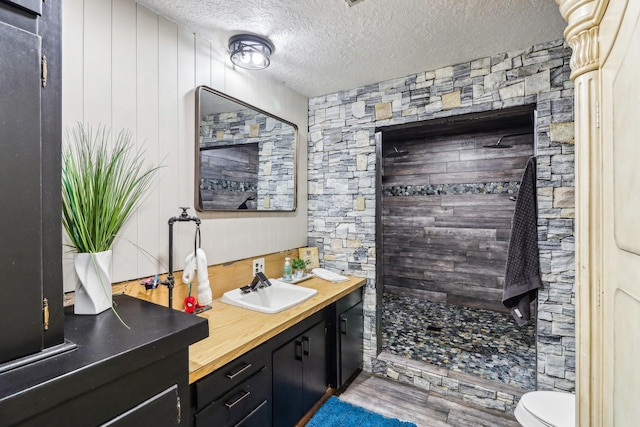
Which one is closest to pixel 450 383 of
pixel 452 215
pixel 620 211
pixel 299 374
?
pixel 299 374

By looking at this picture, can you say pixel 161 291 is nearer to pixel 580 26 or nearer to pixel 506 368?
pixel 580 26

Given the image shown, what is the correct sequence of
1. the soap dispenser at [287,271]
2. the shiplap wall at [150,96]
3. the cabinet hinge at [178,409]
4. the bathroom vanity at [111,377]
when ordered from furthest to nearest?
the soap dispenser at [287,271]
the shiplap wall at [150,96]
the cabinet hinge at [178,409]
the bathroom vanity at [111,377]

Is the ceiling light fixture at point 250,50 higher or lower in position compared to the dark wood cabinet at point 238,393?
higher

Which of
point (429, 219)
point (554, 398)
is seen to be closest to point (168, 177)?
point (554, 398)

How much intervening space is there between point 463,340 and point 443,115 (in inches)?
90.7

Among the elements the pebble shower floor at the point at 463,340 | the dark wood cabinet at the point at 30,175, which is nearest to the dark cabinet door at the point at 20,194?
the dark wood cabinet at the point at 30,175

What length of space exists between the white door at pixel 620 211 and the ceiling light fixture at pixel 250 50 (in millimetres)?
1686

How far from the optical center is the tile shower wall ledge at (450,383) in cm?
213

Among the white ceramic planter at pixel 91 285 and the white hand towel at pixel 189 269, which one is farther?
the white hand towel at pixel 189 269

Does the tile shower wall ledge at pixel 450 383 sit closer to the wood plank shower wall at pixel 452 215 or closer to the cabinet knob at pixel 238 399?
the cabinet knob at pixel 238 399

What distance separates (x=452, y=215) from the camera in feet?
13.4

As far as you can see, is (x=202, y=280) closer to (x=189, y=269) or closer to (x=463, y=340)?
(x=189, y=269)

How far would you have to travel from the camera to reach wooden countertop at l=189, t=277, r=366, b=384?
1213 mm

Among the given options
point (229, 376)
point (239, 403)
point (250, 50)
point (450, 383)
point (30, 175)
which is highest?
point (250, 50)
